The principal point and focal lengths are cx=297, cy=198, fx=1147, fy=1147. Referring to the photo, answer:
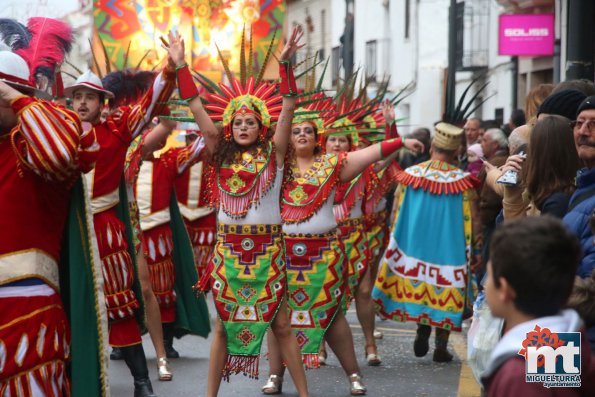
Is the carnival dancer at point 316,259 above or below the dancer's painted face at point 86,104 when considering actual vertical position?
below

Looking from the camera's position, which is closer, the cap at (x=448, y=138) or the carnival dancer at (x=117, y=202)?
the carnival dancer at (x=117, y=202)

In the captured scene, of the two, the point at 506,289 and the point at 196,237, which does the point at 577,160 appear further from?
the point at 196,237

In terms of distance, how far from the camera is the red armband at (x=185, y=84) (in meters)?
6.58

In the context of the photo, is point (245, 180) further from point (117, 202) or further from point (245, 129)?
point (117, 202)

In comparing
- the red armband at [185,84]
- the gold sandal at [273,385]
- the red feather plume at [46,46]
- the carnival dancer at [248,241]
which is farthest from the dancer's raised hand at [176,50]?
the gold sandal at [273,385]

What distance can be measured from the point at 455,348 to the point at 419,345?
84 centimetres

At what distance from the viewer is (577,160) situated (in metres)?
5.36

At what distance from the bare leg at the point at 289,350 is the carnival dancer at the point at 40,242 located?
2.16 metres

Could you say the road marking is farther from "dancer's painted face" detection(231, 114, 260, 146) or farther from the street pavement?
"dancer's painted face" detection(231, 114, 260, 146)

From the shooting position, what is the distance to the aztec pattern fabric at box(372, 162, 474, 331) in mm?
8977

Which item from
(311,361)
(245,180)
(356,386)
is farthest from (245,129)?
(356,386)

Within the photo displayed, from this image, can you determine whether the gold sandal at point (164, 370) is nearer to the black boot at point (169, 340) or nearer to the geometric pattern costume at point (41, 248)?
the black boot at point (169, 340)

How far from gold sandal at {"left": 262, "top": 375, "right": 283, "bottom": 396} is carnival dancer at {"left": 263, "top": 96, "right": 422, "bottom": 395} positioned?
0.06 m

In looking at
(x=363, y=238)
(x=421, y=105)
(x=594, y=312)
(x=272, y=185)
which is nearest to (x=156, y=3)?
(x=363, y=238)
